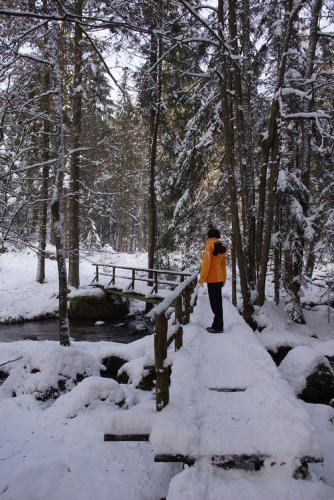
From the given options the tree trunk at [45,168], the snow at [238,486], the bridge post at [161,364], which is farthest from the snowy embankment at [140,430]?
the tree trunk at [45,168]

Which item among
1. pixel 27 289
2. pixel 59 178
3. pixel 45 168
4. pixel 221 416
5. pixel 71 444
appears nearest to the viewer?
pixel 221 416

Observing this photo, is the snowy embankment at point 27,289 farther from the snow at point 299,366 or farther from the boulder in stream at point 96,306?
the snow at point 299,366

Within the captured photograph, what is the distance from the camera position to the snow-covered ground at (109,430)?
10.7 feet

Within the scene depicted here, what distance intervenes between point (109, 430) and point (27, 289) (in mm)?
16759

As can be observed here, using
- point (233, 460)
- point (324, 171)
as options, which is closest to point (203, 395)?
point (233, 460)

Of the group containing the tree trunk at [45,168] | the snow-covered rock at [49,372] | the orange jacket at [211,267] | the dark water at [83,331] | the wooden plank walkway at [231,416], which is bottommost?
the dark water at [83,331]

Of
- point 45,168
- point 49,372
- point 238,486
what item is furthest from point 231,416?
point 45,168

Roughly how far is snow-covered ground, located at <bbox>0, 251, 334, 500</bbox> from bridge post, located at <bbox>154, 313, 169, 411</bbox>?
18cm

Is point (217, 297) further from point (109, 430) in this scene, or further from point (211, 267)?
point (109, 430)

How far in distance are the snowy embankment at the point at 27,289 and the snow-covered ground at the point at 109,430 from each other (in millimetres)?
5574

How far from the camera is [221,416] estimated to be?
400 cm

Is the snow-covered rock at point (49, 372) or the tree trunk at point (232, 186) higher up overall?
the tree trunk at point (232, 186)

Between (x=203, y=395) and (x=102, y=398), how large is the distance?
256 centimetres

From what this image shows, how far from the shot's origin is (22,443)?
5.46 m
